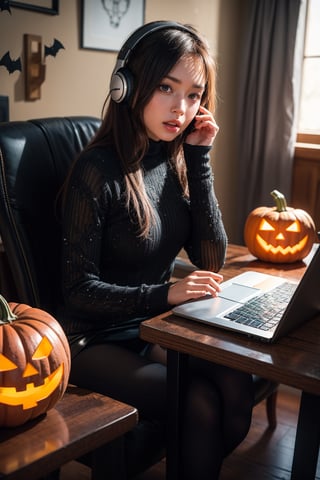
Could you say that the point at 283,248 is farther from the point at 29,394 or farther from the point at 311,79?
the point at 311,79

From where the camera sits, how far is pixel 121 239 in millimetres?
1493

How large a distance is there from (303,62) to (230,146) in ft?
1.79

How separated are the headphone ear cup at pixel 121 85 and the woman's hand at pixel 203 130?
0.87 ft

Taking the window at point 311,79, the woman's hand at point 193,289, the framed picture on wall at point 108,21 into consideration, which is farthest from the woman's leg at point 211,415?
the window at point 311,79

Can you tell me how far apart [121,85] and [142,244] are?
1.28ft

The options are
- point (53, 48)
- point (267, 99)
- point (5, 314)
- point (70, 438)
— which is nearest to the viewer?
point (70, 438)

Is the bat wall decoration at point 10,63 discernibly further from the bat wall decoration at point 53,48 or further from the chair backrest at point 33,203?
the chair backrest at point 33,203

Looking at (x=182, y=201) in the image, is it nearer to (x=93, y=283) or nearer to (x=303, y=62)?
(x=93, y=283)

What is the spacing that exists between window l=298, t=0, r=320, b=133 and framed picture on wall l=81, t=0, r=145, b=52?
948mm

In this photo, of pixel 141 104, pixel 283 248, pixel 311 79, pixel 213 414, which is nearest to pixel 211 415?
pixel 213 414

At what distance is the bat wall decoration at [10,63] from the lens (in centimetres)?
193

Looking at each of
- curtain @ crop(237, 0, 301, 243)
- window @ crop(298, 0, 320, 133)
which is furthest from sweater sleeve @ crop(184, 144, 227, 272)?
window @ crop(298, 0, 320, 133)

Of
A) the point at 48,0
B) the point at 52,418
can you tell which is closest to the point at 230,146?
the point at 48,0

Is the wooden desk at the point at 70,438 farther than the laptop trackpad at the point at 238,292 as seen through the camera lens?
No
